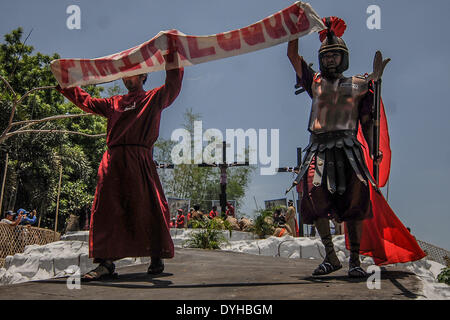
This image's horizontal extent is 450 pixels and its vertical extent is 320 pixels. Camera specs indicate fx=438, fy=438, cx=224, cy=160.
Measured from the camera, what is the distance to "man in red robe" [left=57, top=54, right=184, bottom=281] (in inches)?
143

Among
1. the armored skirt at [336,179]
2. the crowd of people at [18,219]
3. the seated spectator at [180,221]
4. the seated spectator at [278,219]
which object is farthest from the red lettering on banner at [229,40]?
the seated spectator at [180,221]

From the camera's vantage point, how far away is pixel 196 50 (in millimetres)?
3717

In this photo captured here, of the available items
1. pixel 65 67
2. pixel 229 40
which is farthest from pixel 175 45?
pixel 65 67

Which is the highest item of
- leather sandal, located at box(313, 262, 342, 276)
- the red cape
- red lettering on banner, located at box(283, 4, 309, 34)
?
red lettering on banner, located at box(283, 4, 309, 34)

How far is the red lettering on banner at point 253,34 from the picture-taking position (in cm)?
364

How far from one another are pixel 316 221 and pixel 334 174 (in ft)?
1.42

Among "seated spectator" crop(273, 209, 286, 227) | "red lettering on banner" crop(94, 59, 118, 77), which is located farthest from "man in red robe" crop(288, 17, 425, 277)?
"seated spectator" crop(273, 209, 286, 227)

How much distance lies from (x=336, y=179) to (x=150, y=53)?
193 cm

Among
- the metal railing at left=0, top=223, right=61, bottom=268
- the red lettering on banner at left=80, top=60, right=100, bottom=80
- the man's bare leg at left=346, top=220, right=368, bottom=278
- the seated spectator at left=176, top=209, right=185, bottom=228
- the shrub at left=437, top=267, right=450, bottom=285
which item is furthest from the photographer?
the seated spectator at left=176, top=209, right=185, bottom=228

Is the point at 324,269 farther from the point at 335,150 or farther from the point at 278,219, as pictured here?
the point at 278,219

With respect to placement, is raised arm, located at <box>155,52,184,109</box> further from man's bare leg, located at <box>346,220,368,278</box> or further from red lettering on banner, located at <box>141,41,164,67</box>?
man's bare leg, located at <box>346,220,368,278</box>

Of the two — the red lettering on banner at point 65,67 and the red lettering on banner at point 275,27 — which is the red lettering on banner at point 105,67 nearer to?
the red lettering on banner at point 65,67

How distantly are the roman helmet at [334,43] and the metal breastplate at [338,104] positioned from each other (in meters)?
0.10
